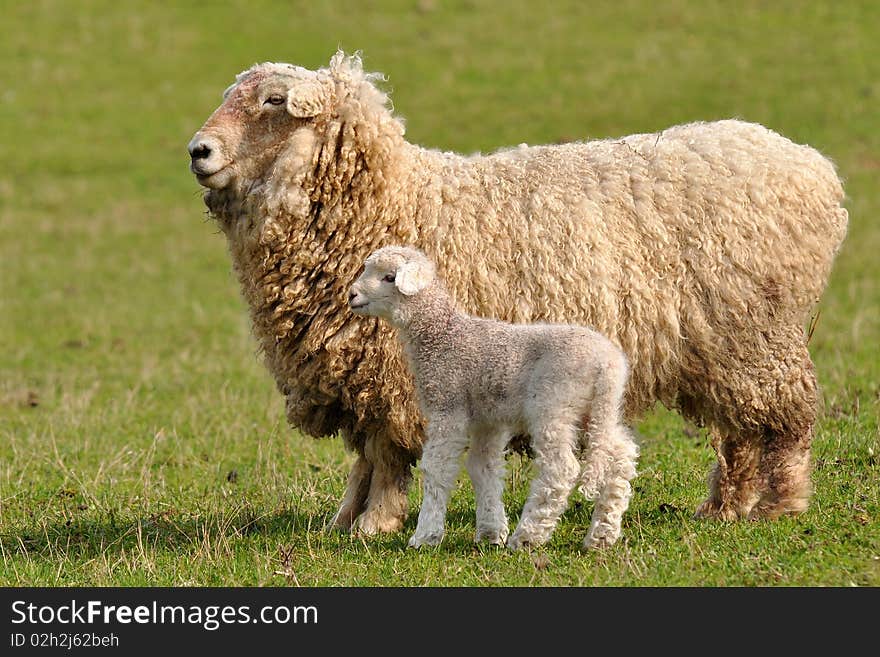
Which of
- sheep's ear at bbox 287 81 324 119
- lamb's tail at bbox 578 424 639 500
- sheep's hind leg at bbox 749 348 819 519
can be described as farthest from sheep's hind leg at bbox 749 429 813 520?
sheep's ear at bbox 287 81 324 119

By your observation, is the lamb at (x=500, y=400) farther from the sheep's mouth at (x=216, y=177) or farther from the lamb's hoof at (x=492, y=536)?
the sheep's mouth at (x=216, y=177)

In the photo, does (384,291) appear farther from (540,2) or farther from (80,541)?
(540,2)

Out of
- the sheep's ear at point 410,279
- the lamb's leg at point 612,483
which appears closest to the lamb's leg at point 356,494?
the sheep's ear at point 410,279

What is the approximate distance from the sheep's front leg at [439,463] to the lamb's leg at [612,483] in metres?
0.60

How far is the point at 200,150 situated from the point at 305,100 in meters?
0.57

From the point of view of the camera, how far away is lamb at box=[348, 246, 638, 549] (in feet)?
18.3

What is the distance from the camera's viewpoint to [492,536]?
5.99 meters

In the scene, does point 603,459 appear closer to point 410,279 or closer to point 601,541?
point 601,541

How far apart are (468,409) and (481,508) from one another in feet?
1.60

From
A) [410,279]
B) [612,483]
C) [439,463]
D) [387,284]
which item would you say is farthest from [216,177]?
[612,483]

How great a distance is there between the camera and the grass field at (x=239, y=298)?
6.06m

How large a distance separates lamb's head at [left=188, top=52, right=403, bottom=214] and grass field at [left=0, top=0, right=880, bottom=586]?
5.91 ft

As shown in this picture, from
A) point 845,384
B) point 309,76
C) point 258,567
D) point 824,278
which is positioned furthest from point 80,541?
point 845,384
